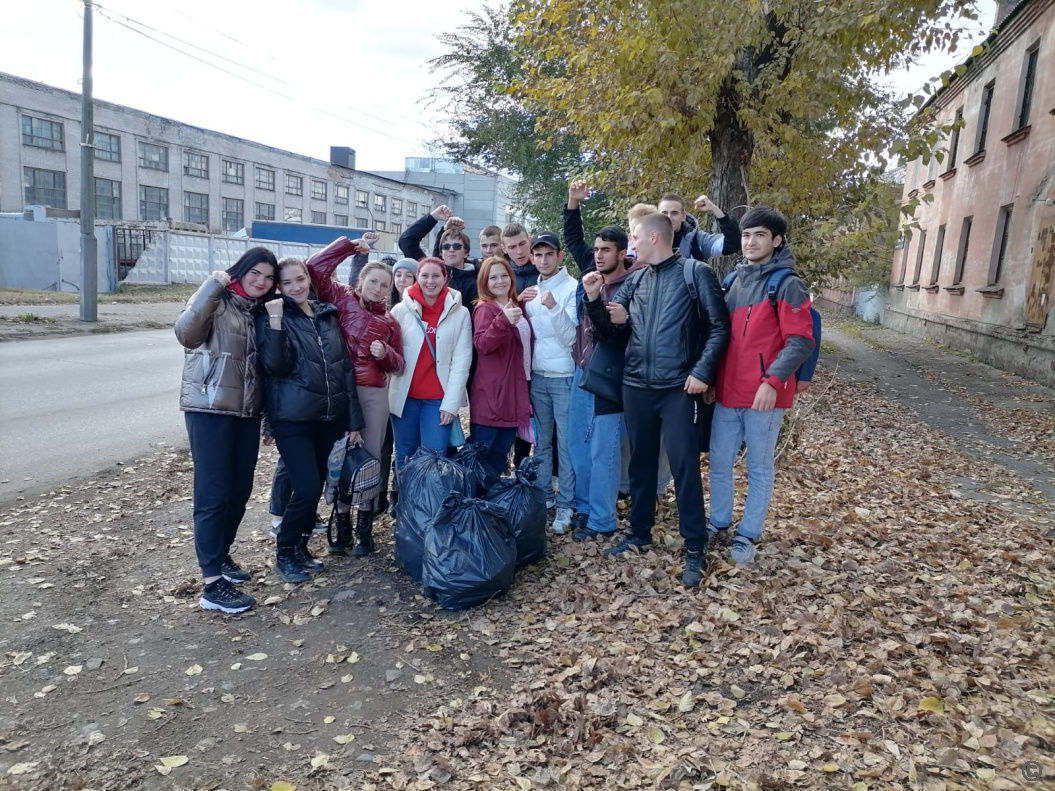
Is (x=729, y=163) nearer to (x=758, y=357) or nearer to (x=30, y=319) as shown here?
(x=758, y=357)

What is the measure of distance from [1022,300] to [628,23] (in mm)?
11269

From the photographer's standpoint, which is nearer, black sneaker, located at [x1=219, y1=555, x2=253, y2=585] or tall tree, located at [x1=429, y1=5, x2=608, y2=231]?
black sneaker, located at [x1=219, y1=555, x2=253, y2=585]

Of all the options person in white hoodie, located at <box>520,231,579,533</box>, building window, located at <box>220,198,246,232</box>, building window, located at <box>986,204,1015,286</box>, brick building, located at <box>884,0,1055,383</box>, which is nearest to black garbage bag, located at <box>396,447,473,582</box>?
person in white hoodie, located at <box>520,231,579,533</box>

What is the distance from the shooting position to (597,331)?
4461 mm

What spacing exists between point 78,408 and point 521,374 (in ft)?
20.8

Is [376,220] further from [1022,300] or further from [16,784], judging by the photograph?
[16,784]

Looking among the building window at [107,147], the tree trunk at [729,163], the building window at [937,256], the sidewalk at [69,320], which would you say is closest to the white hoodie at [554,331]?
the tree trunk at [729,163]

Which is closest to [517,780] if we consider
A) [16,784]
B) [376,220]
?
[16,784]

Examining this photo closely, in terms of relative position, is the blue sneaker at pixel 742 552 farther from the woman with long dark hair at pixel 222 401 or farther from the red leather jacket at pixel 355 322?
the woman with long dark hair at pixel 222 401

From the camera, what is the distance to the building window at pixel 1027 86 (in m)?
15.4

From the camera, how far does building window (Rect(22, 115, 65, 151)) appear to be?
3394 cm

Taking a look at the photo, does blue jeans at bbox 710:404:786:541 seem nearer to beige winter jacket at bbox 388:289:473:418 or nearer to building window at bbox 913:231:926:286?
beige winter jacket at bbox 388:289:473:418

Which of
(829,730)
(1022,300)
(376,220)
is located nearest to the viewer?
(829,730)

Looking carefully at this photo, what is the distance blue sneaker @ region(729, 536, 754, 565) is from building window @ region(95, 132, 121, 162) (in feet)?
137
